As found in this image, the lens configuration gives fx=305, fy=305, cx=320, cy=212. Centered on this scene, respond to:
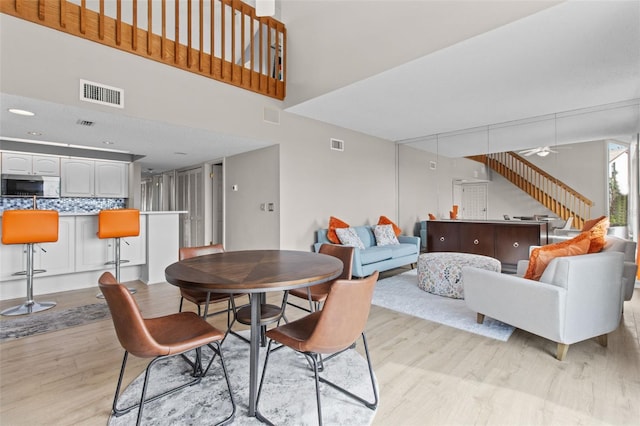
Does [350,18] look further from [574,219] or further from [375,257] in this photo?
[574,219]

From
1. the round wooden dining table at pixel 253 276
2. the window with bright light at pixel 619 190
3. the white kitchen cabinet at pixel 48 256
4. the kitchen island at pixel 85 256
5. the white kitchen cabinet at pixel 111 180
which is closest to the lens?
the round wooden dining table at pixel 253 276

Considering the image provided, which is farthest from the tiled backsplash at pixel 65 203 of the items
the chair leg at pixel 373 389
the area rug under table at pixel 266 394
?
the chair leg at pixel 373 389

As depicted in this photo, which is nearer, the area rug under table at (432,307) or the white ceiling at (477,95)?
the white ceiling at (477,95)

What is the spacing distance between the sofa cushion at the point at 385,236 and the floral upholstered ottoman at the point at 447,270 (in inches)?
45.1

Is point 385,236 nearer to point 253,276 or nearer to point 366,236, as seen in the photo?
point 366,236

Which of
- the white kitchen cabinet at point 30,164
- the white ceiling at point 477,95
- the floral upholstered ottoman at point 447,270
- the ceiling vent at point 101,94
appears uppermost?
the white ceiling at point 477,95

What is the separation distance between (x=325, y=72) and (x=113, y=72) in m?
2.32

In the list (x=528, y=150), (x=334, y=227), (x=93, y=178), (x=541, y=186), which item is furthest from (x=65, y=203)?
(x=541, y=186)

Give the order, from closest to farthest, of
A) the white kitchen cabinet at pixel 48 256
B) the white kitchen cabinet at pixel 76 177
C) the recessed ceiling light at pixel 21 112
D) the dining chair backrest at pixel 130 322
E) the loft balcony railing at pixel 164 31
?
the dining chair backrest at pixel 130 322 < the loft balcony railing at pixel 164 31 < the recessed ceiling light at pixel 21 112 < the white kitchen cabinet at pixel 48 256 < the white kitchen cabinet at pixel 76 177

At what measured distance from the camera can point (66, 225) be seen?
13.6 feet

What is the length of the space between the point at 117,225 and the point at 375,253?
11.8ft

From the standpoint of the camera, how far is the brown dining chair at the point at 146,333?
1.41m

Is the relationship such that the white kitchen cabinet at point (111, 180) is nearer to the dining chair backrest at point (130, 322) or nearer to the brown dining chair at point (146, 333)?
the brown dining chair at point (146, 333)

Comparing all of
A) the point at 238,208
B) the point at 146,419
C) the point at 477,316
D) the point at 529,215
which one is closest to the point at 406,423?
the point at 146,419
